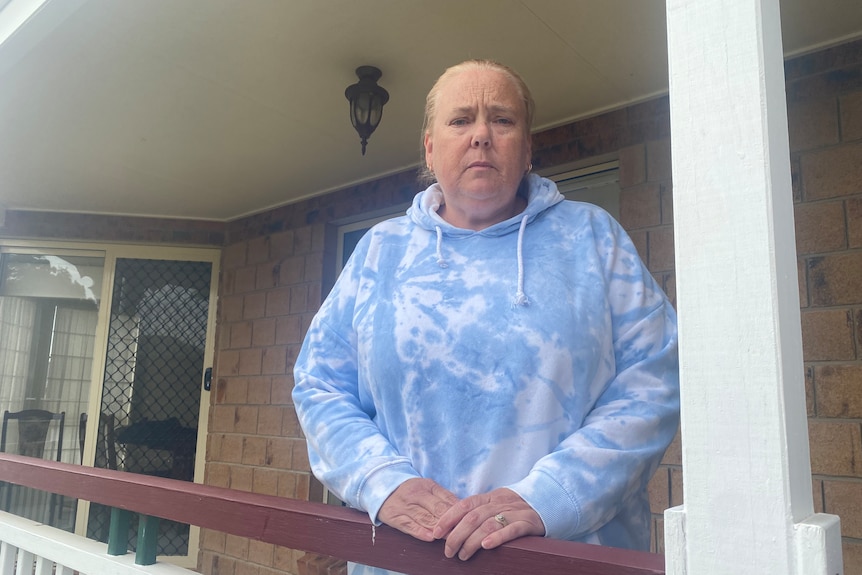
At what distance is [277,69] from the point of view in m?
2.67

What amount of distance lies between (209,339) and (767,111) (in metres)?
4.52

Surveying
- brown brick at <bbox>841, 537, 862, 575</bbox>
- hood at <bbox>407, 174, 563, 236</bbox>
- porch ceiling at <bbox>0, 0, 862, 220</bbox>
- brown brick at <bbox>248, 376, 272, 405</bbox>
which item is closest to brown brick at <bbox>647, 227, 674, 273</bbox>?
porch ceiling at <bbox>0, 0, 862, 220</bbox>

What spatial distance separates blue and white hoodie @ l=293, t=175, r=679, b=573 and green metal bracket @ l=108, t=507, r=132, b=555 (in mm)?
641

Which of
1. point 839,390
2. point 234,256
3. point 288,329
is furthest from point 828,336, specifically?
point 234,256

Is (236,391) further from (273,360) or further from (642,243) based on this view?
(642,243)

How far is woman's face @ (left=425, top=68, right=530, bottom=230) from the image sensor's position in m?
1.13

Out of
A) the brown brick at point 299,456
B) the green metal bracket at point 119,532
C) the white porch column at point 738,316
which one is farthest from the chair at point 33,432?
the white porch column at point 738,316

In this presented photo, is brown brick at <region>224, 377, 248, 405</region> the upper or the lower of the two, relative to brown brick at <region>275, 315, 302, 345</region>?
lower

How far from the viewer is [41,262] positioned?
16.3 feet

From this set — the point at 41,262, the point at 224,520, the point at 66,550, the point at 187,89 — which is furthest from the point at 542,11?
the point at 41,262

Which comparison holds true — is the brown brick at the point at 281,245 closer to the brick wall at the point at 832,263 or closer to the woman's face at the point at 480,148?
the brick wall at the point at 832,263

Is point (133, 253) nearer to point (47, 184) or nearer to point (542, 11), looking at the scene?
point (47, 184)

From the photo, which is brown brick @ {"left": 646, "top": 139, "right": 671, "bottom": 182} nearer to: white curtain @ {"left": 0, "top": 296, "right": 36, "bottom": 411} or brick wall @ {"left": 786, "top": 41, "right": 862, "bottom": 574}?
brick wall @ {"left": 786, "top": 41, "right": 862, "bottom": 574}

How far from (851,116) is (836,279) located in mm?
587
